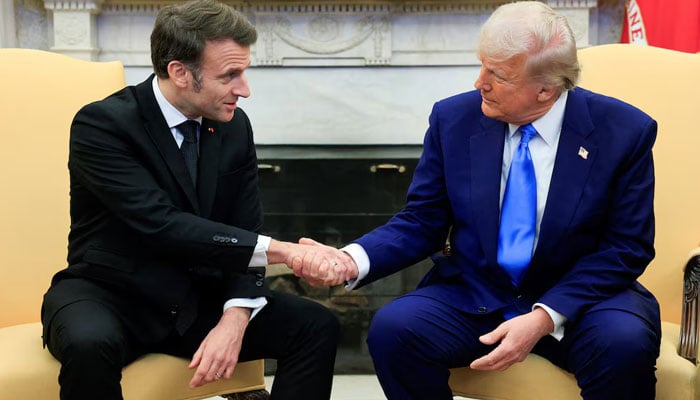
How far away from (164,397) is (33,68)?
121cm

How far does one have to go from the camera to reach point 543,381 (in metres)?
2.33

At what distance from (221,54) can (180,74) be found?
0.40ft

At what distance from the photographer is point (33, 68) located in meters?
2.96

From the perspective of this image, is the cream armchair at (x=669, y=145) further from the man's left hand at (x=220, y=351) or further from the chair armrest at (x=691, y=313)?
the man's left hand at (x=220, y=351)

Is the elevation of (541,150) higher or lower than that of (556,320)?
higher

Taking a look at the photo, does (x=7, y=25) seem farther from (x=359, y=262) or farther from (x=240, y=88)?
(x=359, y=262)

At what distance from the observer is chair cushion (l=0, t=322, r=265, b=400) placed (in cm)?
228

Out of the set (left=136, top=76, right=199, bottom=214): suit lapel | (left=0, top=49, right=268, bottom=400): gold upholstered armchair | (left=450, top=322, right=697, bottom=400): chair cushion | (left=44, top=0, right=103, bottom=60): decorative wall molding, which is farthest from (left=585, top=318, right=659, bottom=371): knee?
(left=44, top=0, right=103, bottom=60): decorative wall molding

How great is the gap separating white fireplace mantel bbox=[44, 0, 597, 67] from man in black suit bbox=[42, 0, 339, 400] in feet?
6.28

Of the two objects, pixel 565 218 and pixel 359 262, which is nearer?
pixel 565 218

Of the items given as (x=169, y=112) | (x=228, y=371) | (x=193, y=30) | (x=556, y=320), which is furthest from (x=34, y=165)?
(x=556, y=320)

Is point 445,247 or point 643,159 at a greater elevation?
point 643,159

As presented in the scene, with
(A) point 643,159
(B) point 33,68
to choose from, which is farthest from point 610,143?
(B) point 33,68

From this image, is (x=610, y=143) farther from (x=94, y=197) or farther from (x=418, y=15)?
(x=418, y=15)
